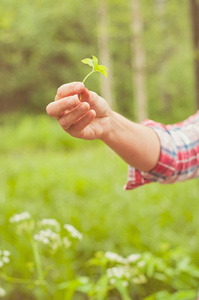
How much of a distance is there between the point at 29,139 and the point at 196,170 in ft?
42.2

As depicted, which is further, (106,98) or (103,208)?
(106,98)

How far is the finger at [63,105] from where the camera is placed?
1008 millimetres

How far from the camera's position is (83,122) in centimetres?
110

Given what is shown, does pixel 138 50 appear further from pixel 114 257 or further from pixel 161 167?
pixel 161 167

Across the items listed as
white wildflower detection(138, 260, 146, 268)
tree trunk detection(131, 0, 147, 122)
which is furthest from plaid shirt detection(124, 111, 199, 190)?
tree trunk detection(131, 0, 147, 122)

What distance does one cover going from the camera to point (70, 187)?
15.9ft

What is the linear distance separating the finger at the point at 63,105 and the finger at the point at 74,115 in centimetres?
1

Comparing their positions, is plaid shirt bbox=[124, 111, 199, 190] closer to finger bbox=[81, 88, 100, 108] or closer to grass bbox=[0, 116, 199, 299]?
finger bbox=[81, 88, 100, 108]

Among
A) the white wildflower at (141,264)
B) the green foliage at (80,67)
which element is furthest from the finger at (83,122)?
the green foliage at (80,67)

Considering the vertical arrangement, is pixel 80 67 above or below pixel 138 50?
above

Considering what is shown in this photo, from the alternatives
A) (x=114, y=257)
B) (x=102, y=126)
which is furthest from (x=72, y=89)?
(x=114, y=257)

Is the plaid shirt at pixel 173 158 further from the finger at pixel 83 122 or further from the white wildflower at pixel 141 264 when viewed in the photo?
the white wildflower at pixel 141 264

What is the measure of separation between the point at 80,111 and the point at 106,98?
414 inches

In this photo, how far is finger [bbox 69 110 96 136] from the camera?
1.07 metres
